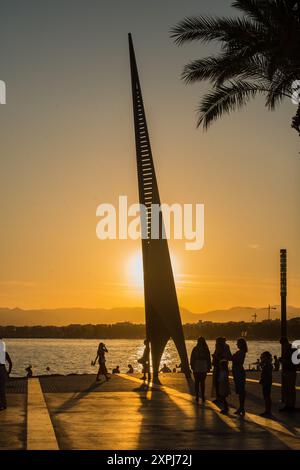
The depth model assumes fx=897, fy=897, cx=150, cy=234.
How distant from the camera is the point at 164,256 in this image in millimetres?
30234

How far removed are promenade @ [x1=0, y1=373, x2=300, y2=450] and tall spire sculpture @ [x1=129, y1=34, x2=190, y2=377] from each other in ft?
19.6

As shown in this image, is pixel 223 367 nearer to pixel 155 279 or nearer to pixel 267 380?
pixel 267 380

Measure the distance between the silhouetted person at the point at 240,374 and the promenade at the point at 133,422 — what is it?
296 millimetres

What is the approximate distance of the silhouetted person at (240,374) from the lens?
17250 mm

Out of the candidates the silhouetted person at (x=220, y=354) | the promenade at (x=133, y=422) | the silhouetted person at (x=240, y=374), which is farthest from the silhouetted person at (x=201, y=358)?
the silhouetted person at (x=240, y=374)

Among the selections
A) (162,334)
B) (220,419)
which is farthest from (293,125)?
(162,334)

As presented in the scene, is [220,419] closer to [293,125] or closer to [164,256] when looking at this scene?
[293,125]

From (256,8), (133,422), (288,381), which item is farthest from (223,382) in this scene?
(256,8)

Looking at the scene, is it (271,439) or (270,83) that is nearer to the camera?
(271,439)

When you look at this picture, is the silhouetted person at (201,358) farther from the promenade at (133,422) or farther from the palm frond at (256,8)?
the palm frond at (256,8)

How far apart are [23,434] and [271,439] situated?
3.95 metres

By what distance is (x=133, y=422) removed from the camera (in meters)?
16.0

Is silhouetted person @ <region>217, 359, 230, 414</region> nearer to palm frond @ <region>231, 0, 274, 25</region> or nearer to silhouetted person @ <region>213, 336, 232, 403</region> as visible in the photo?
silhouetted person @ <region>213, 336, 232, 403</region>
